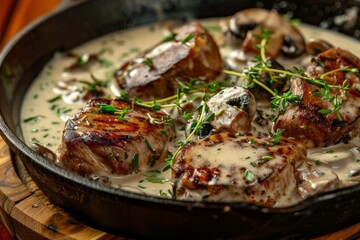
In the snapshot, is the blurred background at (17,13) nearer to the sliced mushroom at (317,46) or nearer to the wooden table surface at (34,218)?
the wooden table surface at (34,218)

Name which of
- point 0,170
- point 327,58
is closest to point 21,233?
point 0,170

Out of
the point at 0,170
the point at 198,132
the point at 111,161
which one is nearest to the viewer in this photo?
the point at 111,161

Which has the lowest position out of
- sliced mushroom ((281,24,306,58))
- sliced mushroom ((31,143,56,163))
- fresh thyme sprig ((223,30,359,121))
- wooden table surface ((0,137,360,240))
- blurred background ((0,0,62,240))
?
blurred background ((0,0,62,240))

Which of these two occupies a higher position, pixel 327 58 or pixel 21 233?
pixel 327 58

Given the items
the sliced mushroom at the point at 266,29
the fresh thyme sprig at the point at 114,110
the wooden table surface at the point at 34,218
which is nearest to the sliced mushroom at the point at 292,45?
the sliced mushroom at the point at 266,29

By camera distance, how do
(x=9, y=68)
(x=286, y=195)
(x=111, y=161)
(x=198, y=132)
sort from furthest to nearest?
(x=9, y=68)
(x=198, y=132)
(x=111, y=161)
(x=286, y=195)

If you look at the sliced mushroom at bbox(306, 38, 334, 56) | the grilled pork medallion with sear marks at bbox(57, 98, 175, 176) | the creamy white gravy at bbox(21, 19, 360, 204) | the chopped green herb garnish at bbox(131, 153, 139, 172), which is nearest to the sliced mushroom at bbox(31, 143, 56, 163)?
the grilled pork medallion with sear marks at bbox(57, 98, 175, 176)

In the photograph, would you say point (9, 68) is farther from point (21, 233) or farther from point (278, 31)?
point (278, 31)

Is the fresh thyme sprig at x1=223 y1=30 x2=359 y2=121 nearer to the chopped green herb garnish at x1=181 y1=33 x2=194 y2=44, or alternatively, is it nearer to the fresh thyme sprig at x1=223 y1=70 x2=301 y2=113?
the fresh thyme sprig at x1=223 y1=70 x2=301 y2=113
